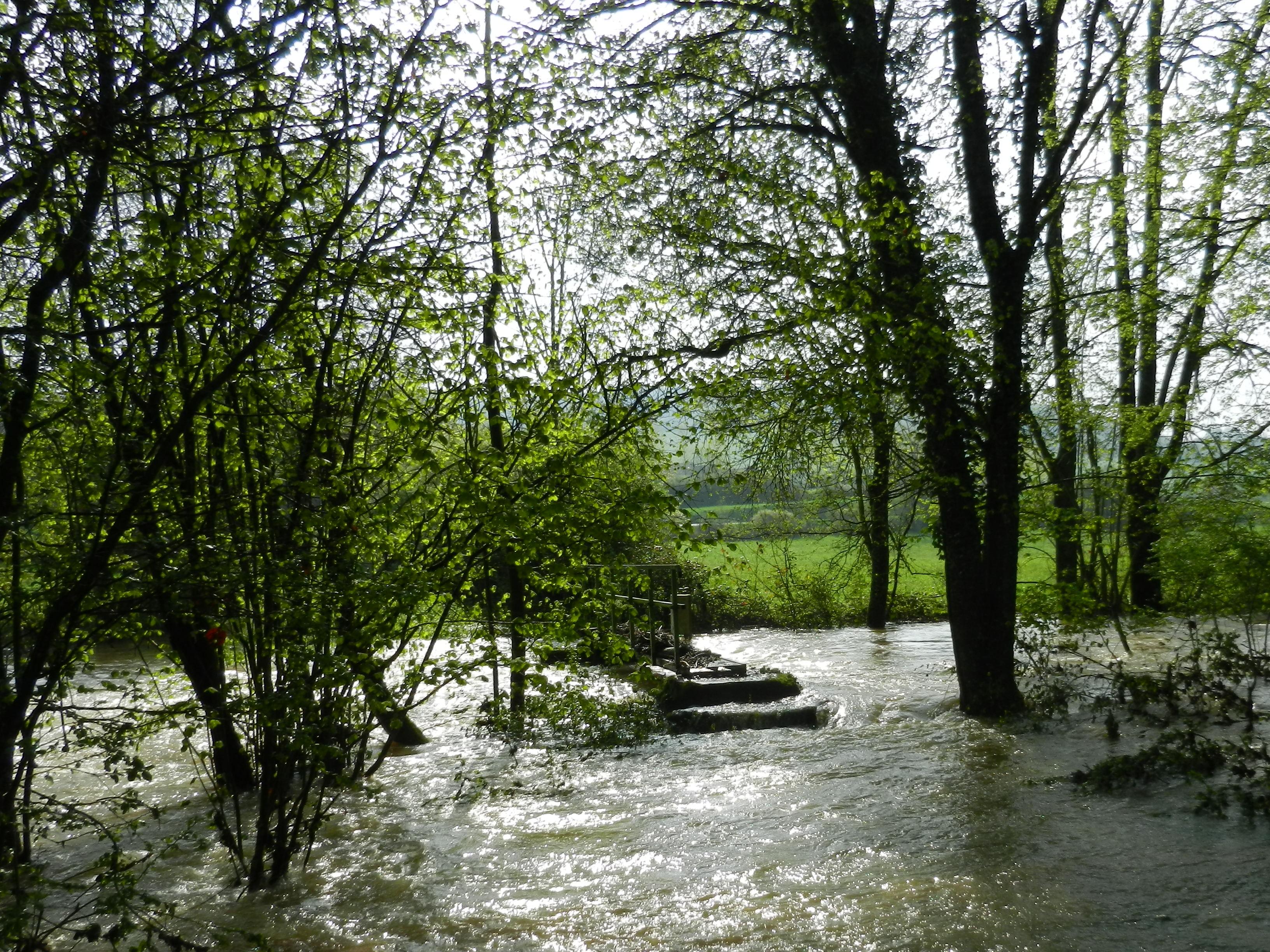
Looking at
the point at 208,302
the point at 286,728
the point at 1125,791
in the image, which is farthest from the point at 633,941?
the point at 1125,791

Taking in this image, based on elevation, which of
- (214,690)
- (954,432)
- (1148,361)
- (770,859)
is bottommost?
(770,859)

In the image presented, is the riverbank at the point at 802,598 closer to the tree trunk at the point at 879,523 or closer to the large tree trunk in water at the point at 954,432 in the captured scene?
the tree trunk at the point at 879,523

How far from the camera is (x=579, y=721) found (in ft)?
28.4

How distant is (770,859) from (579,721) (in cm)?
279

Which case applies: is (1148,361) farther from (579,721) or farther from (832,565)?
(579,721)

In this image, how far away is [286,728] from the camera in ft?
14.8

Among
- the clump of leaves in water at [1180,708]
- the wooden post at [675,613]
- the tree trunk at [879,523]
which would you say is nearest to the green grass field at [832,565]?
the tree trunk at [879,523]

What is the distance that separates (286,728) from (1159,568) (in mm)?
10727

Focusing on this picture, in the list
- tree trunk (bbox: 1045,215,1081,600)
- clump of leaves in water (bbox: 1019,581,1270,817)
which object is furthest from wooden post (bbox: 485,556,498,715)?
tree trunk (bbox: 1045,215,1081,600)

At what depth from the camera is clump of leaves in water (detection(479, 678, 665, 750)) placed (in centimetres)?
657

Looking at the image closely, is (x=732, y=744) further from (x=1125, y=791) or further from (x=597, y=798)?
(x=1125, y=791)

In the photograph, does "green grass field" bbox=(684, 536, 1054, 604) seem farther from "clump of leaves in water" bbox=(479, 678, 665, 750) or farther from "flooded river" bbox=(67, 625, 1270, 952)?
"flooded river" bbox=(67, 625, 1270, 952)

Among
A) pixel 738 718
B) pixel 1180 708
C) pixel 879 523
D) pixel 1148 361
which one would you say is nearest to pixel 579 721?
pixel 738 718

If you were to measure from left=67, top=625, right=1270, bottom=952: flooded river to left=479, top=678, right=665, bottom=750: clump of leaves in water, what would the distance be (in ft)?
0.81
